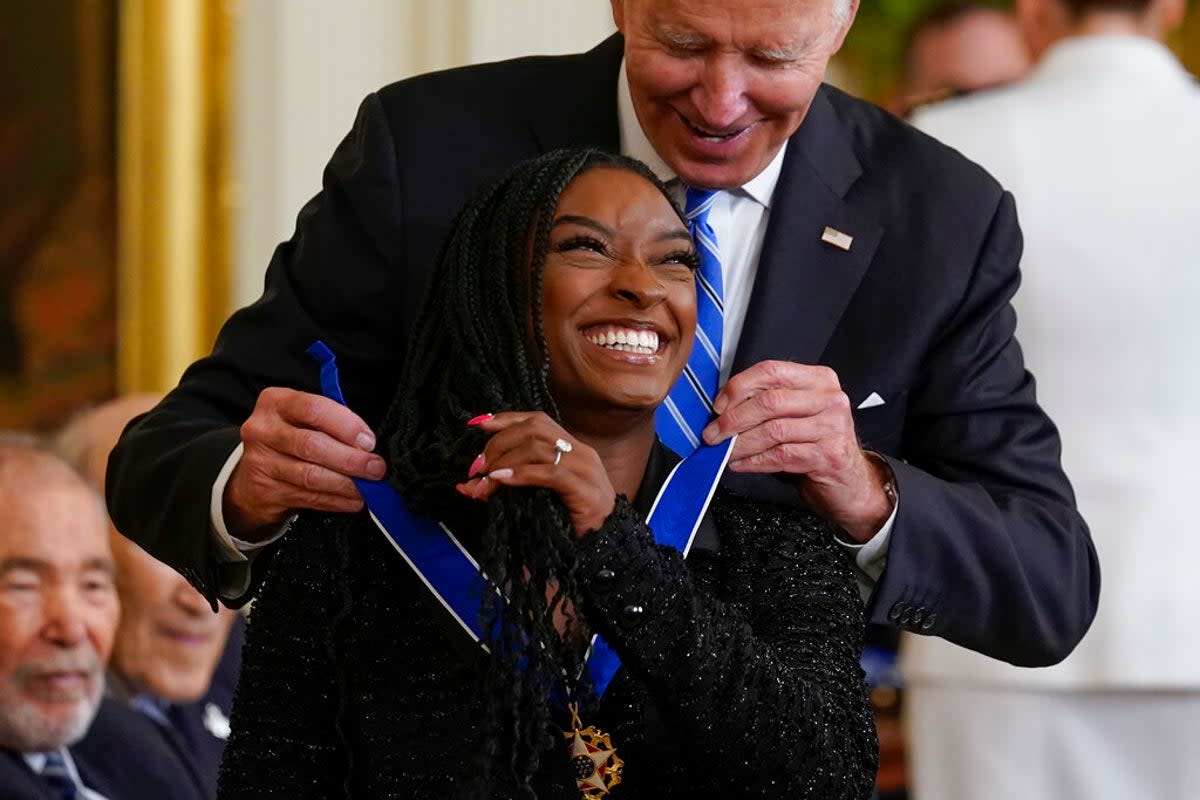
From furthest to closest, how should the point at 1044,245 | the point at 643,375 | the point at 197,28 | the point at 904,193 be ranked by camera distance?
the point at 197,28 → the point at 1044,245 → the point at 904,193 → the point at 643,375

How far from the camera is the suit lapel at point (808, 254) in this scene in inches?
111

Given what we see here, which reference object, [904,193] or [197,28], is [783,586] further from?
[197,28]

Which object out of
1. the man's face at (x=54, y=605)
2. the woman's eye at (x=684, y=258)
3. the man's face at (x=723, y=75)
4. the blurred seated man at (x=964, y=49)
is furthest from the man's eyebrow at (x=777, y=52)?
the blurred seated man at (x=964, y=49)

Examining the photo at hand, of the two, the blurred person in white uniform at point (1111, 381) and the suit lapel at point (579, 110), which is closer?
the suit lapel at point (579, 110)

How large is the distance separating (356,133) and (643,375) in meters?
0.77

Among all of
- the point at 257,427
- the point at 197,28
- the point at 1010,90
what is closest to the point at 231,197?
the point at 197,28

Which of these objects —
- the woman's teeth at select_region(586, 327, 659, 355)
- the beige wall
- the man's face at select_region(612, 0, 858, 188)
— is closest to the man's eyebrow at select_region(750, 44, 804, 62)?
the man's face at select_region(612, 0, 858, 188)

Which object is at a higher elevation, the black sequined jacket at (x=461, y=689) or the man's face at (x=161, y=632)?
the black sequined jacket at (x=461, y=689)

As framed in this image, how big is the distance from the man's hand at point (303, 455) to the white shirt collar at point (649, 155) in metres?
0.57

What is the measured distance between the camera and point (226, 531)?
8.82 ft

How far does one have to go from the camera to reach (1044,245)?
4008 millimetres

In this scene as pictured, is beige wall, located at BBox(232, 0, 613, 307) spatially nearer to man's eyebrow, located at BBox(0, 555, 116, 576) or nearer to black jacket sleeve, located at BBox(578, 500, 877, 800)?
man's eyebrow, located at BBox(0, 555, 116, 576)

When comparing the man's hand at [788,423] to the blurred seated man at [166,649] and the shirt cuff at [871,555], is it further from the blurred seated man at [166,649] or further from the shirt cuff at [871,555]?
the blurred seated man at [166,649]

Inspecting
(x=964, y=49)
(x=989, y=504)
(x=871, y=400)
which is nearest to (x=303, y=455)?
(x=871, y=400)
